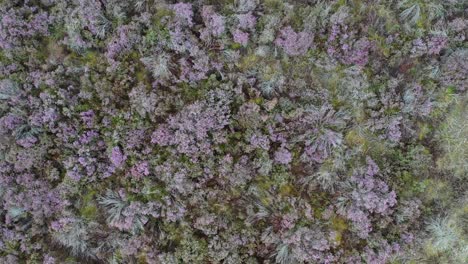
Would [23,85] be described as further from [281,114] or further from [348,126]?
[348,126]

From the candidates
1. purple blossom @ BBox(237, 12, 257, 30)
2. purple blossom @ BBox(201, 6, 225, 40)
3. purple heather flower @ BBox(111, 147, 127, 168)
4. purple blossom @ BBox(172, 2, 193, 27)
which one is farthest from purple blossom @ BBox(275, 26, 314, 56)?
purple heather flower @ BBox(111, 147, 127, 168)

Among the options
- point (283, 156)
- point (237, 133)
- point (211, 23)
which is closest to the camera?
point (283, 156)

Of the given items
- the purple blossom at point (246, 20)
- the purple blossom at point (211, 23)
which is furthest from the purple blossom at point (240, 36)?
the purple blossom at point (211, 23)

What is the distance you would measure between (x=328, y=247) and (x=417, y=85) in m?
3.98

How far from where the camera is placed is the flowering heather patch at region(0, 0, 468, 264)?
29.2 feet

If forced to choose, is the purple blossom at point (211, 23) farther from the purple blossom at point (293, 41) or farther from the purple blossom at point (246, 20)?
the purple blossom at point (293, 41)

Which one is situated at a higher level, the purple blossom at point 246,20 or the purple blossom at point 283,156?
the purple blossom at point 246,20

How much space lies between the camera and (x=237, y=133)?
903cm

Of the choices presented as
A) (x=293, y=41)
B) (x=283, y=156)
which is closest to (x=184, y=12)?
(x=293, y=41)

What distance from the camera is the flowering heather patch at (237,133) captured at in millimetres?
8891

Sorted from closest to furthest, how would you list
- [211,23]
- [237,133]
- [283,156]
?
[283,156] → [237,133] → [211,23]

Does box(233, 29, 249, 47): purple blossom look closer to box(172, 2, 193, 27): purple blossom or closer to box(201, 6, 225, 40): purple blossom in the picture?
box(201, 6, 225, 40): purple blossom

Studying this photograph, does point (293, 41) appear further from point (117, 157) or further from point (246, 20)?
point (117, 157)

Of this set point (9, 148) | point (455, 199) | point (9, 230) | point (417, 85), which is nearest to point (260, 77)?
point (417, 85)
